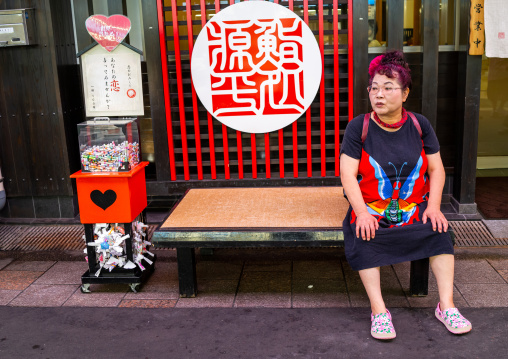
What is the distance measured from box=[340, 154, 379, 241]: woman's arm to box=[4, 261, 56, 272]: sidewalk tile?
3.38 meters

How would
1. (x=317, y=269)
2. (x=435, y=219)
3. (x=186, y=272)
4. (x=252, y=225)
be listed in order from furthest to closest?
(x=317, y=269), (x=186, y=272), (x=252, y=225), (x=435, y=219)

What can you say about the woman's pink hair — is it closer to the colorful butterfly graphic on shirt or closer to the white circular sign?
the colorful butterfly graphic on shirt

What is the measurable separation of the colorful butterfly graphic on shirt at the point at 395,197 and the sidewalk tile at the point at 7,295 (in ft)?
11.0

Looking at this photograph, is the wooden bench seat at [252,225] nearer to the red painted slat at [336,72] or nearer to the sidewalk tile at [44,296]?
the sidewalk tile at [44,296]

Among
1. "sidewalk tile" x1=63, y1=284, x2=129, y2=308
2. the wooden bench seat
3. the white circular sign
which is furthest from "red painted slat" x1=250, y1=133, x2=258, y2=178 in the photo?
"sidewalk tile" x1=63, y1=284, x2=129, y2=308

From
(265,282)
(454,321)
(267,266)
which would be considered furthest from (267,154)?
(454,321)

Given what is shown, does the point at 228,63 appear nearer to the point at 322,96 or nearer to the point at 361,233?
the point at 322,96

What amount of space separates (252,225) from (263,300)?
707 millimetres

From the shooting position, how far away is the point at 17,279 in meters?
5.18

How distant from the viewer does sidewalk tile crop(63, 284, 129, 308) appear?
4566 millimetres

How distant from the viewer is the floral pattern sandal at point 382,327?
3.77 m

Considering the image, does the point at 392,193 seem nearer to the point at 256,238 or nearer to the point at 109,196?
the point at 256,238

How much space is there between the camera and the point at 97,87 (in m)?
5.77

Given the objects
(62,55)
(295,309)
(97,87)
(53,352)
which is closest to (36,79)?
(62,55)
